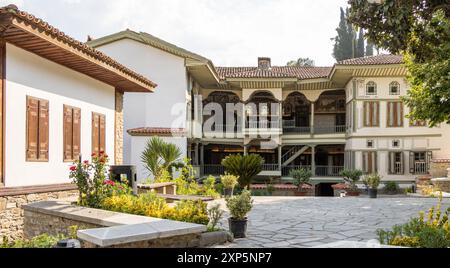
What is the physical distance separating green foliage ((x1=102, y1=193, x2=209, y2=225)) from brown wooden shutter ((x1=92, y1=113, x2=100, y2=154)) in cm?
412

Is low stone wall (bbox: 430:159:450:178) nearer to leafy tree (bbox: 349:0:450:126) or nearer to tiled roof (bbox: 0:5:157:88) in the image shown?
leafy tree (bbox: 349:0:450:126)

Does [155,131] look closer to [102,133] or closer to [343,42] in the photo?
[102,133]

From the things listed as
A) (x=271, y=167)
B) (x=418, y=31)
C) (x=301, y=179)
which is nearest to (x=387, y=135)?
(x=301, y=179)

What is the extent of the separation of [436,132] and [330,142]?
6.70m

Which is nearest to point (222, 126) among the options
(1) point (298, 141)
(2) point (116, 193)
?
(1) point (298, 141)

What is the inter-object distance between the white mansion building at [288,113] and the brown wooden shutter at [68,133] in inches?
319

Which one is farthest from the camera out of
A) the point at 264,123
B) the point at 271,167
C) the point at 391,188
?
the point at 271,167

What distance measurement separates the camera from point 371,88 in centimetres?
2619

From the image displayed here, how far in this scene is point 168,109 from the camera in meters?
22.1

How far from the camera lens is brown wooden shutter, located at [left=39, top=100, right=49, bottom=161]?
953cm

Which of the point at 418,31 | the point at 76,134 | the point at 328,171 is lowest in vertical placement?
the point at 328,171

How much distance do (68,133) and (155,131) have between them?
8736 mm

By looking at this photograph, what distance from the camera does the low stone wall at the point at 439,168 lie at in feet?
77.7

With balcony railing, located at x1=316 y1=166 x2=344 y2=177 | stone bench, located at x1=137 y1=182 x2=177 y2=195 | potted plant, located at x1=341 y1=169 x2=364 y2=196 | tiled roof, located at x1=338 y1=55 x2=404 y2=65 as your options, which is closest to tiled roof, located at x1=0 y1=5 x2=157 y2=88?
stone bench, located at x1=137 y1=182 x2=177 y2=195
